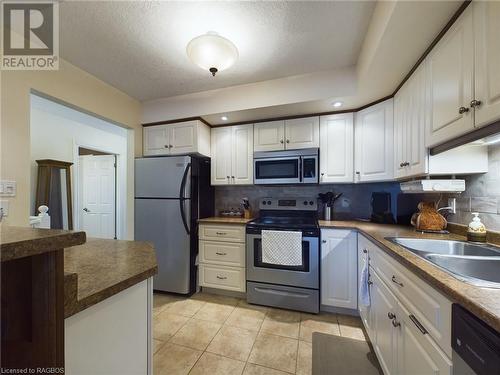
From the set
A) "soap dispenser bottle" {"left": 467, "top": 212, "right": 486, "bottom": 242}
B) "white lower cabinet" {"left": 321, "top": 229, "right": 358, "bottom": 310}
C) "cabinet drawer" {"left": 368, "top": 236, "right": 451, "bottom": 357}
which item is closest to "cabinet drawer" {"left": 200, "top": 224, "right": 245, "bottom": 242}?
"white lower cabinet" {"left": 321, "top": 229, "right": 358, "bottom": 310}

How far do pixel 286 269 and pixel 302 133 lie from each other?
1.55m

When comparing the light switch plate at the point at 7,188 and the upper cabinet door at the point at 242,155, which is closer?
the light switch plate at the point at 7,188

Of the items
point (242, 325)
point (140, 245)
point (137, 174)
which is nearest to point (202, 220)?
point (137, 174)

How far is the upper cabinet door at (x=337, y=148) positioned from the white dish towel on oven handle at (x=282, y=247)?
769 millimetres

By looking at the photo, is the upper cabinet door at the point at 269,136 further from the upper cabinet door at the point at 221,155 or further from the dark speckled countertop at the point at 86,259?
the dark speckled countertop at the point at 86,259

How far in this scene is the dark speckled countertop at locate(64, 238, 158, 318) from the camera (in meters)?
0.56

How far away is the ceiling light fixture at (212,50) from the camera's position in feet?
4.70

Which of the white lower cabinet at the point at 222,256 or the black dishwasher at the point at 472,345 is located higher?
the black dishwasher at the point at 472,345

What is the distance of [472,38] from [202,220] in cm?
256

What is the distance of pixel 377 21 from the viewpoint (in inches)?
53.6

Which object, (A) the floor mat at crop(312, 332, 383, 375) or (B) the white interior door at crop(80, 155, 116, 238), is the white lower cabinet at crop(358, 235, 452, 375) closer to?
(A) the floor mat at crop(312, 332, 383, 375)

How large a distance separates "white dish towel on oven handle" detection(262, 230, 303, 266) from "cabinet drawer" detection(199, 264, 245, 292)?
0.41 meters

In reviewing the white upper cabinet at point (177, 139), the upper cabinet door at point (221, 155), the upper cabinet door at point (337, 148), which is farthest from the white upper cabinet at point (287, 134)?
the white upper cabinet at point (177, 139)

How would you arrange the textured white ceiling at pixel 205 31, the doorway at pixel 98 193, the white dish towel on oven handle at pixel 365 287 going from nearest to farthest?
the textured white ceiling at pixel 205 31 < the white dish towel on oven handle at pixel 365 287 < the doorway at pixel 98 193
